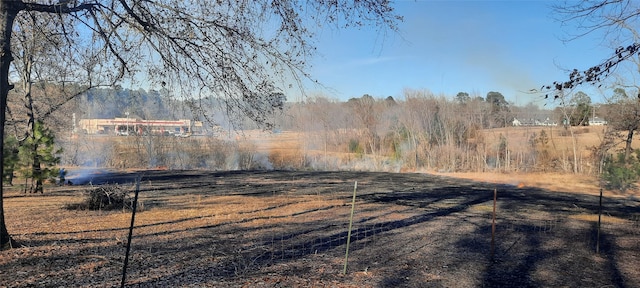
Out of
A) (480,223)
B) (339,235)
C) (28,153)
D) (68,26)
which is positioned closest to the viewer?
(68,26)

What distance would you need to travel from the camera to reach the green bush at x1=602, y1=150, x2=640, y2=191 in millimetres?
16922

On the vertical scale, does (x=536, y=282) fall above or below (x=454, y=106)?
below

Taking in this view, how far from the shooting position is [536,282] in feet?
15.8

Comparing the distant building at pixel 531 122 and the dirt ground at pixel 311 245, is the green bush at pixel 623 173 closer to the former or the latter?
the dirt ground at pixel 311 245

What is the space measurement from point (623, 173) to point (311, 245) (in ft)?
53.3

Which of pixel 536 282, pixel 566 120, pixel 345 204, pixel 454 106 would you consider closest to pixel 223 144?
pixel 454 106

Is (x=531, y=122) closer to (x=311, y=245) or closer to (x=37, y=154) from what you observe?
(x=311, y=245)

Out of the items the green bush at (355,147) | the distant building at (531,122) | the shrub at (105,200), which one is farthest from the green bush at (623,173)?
the shrub at (105,200)

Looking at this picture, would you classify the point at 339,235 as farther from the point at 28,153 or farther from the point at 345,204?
the point at 28,153

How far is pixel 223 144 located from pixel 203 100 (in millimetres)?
24026

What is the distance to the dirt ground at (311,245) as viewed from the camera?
4.55 metres

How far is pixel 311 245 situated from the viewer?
20.5ft

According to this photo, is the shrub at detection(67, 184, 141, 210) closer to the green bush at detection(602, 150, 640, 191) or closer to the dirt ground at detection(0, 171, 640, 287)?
the dirt ground at detection(0, 171, 640, 287)

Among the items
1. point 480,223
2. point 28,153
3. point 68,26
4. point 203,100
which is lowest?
point 480,223
